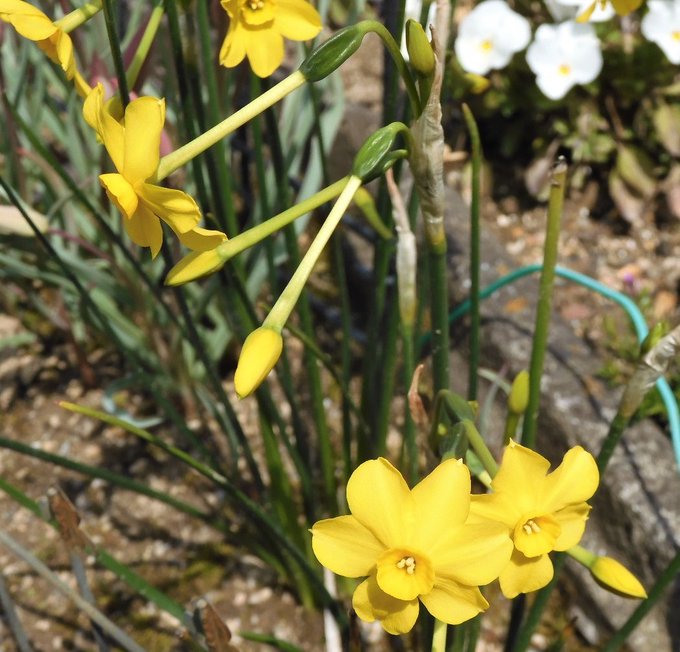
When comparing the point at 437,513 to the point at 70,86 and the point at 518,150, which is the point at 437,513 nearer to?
the point at 70,86

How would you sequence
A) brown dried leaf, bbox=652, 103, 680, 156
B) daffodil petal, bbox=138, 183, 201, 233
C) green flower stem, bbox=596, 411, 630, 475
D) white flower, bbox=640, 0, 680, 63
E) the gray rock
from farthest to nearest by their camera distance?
1. brown dried leaf, bbox=652, 103, 680, 156
2. white flower, bbox=640, 0, 680, 63
3. the gray rock
4. green flower stem, bbox=596, 411, 630, 475
5. daffodil petal, bbox=138, 183, 201, 233

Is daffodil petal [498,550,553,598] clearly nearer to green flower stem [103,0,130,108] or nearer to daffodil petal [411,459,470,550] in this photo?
daffodil petal [411,459,470,550]

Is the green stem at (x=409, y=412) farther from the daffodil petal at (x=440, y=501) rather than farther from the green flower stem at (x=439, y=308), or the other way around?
the daffodil petal at (x=440, y=501)

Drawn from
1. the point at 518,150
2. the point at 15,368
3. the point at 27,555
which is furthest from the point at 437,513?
the point at 518,150

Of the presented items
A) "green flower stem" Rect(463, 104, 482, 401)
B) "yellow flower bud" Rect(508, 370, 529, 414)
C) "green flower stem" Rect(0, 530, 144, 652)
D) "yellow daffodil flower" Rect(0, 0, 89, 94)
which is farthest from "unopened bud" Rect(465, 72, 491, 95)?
"green flower stem" Rect(0, 530, 144, 652)

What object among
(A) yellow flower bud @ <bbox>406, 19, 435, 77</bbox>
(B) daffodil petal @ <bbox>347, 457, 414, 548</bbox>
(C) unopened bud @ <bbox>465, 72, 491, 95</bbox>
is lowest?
(B) daffodil petal @ <bbox>347, 457, 414, 548</bbox>
